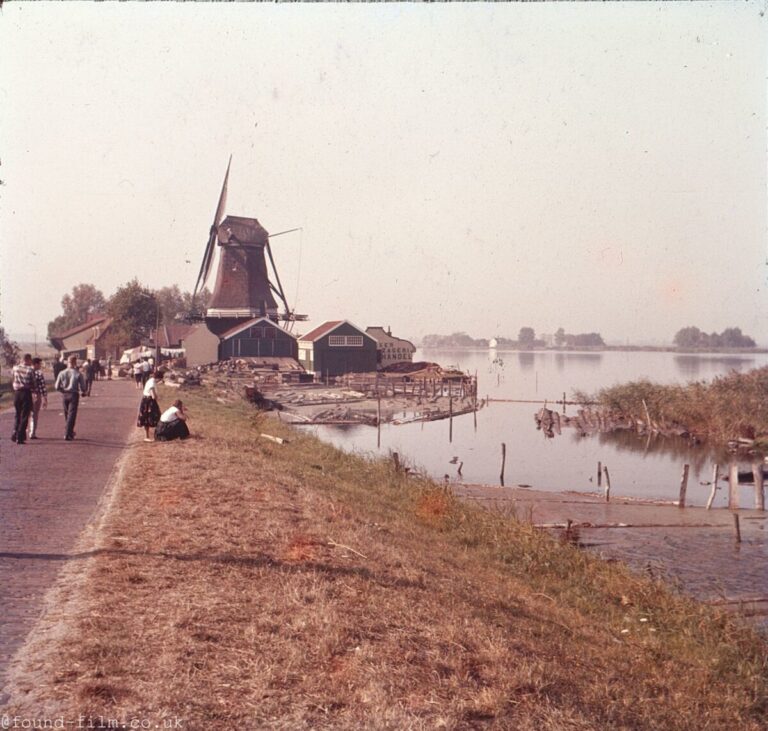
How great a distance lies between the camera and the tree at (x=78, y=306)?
116 meters

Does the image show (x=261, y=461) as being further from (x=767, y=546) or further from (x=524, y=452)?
(x=524, y=452)

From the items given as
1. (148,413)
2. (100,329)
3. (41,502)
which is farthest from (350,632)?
(100,329)

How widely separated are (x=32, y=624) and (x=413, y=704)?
3.05 m

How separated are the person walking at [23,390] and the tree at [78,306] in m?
106

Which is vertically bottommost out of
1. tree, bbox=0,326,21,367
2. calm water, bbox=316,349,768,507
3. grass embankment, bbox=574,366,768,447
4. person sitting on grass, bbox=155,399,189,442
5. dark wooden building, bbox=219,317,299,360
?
calm water, bbox=316,349,768,507

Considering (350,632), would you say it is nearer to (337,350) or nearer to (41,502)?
(41,502)

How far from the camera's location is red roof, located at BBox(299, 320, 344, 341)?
231 feet

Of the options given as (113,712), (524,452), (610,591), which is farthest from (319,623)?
(524,452)

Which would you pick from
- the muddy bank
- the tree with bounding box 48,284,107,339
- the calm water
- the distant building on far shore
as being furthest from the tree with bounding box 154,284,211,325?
the muddy bank

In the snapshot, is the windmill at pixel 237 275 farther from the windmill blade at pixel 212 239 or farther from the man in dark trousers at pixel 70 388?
the man in dark trousers at pixel 70 388

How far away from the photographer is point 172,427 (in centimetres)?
1694

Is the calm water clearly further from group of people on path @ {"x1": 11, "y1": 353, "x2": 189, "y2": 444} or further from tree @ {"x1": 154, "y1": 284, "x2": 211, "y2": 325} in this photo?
tree @ {"x1": 154, "y1": 284, "x2": 211, "y2": 325}

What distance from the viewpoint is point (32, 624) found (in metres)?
5.96

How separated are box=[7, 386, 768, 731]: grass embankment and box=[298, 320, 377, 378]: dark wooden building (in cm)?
5635
